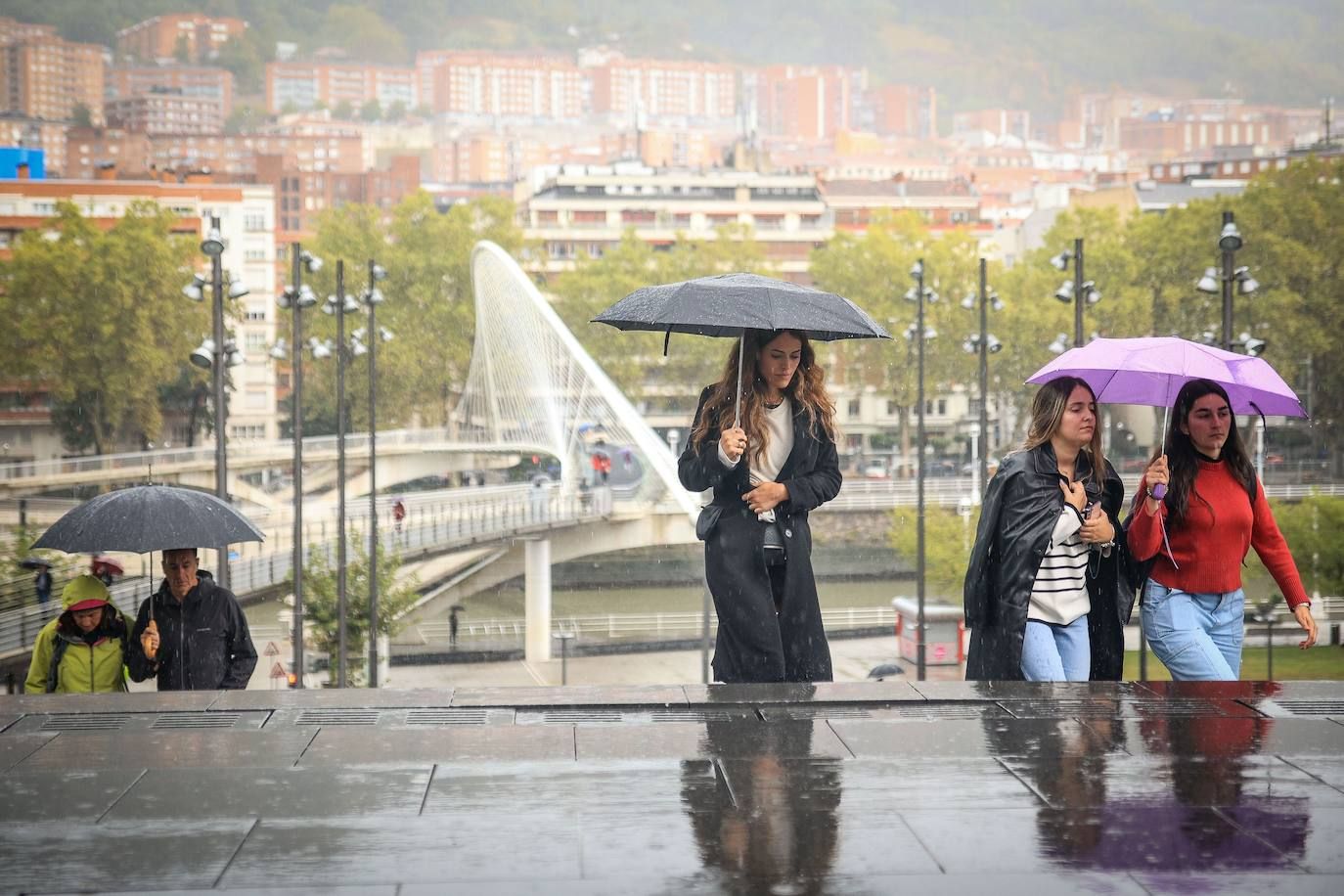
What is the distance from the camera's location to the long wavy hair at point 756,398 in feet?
18.7

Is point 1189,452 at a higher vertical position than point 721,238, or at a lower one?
lower

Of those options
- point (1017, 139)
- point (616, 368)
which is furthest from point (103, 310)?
point (1017, 139)

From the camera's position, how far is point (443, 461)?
55.5m

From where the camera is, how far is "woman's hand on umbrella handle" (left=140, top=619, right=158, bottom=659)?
6488mm

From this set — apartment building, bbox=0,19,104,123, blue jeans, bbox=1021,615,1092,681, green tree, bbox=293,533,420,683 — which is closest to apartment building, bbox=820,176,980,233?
apartment building, bbox=0,19,104,123

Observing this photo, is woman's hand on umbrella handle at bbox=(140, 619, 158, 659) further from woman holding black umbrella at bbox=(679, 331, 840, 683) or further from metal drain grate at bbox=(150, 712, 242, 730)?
woman holding black umbrella at bbox=(679, 331, 840, 683)

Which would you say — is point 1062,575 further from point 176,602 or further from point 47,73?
point 47,73

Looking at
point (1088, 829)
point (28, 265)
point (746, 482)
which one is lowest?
point (1088, 829)

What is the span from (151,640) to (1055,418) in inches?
126

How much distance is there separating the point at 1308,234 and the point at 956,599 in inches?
874

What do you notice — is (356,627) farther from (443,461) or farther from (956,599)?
(443,461)

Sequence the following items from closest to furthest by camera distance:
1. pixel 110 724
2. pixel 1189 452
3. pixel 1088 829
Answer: pixel 1088 829 < pixel 110 724 < pixel 1189 452

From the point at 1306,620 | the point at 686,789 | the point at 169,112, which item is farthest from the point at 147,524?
the point at 169,112

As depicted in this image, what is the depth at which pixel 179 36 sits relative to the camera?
157m
